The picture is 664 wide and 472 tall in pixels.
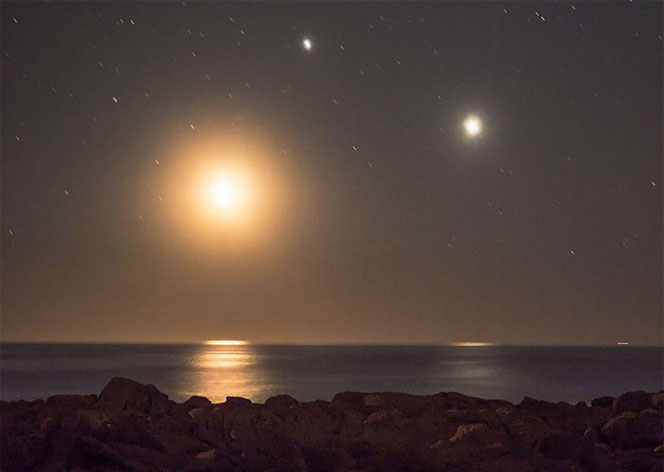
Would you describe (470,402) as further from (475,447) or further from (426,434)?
(475,447)

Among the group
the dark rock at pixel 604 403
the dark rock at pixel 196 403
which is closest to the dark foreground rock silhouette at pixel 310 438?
the dark rock at pixel 196 403

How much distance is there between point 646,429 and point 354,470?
6233 mm

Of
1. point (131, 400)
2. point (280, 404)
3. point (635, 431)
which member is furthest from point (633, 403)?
point (131, 400)

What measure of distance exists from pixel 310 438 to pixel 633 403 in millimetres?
8607

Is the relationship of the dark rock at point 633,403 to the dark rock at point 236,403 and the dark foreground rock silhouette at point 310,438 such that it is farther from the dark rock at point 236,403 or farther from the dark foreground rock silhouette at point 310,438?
the dark rock at point 236,403

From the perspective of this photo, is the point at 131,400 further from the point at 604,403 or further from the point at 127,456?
the point at 604,403

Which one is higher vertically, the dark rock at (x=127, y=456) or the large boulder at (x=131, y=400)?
the large boulder at (x=131, y=400)

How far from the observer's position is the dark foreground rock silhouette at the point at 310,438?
11234 millimetres

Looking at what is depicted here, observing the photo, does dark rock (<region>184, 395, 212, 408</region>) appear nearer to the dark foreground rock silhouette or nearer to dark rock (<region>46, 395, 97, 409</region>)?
the dark foreground rock silhouette

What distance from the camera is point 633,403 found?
18.4 m

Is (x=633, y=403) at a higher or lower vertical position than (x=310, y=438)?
higher

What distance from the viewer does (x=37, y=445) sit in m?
11.4

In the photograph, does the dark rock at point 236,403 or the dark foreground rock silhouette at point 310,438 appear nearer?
the dark foreground rock silhouette at point 310,438

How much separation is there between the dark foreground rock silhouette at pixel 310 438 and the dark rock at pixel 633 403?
893mm
